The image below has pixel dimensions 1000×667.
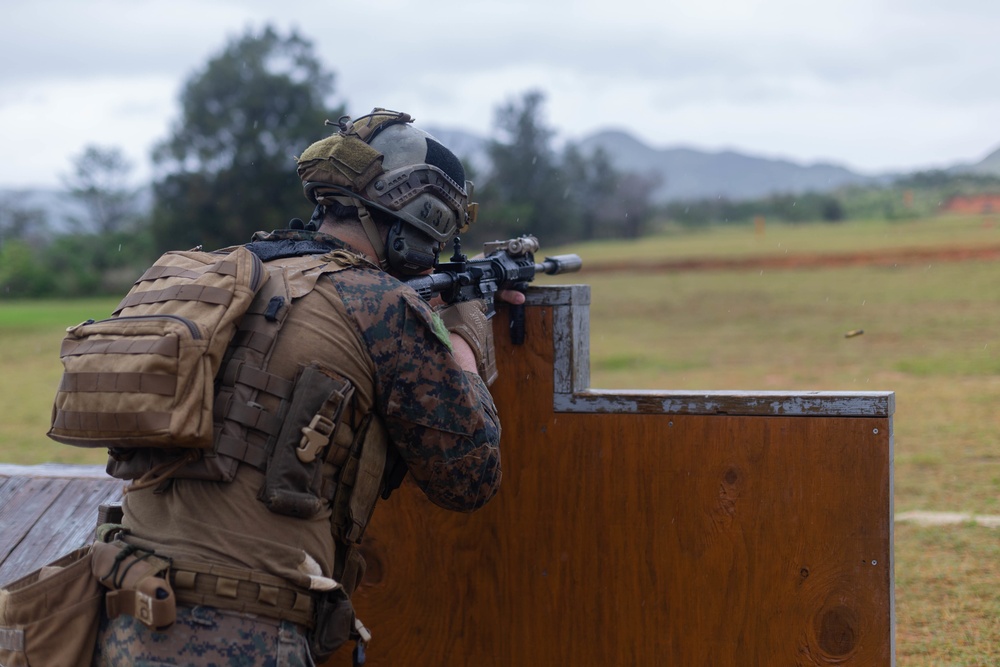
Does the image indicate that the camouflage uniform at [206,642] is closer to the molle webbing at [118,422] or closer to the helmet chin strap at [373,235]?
the molle webbing at [118,422]

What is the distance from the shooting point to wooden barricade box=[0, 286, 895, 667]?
326 cm

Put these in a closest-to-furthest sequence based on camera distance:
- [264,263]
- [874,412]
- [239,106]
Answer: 1. [264,263]
2. [874,412]
3. [239,106]

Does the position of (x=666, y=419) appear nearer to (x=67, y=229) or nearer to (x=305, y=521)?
(x=305, y=521)

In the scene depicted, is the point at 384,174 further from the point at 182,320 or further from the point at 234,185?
the point at 234,185

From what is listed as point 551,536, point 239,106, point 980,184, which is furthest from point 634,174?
point 551,536

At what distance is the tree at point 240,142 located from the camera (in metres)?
33.0

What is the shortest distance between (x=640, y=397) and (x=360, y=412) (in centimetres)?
121

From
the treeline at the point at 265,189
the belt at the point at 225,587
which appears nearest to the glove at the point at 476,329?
the belt at the point at 225,587

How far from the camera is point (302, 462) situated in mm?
2518

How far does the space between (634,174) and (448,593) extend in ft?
208

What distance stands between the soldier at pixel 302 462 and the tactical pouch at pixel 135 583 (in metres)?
0.03

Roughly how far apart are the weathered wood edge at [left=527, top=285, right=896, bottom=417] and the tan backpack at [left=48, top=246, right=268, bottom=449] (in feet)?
4.50

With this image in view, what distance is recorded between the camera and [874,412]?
3.22 meters

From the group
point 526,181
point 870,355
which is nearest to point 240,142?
point 526,181
